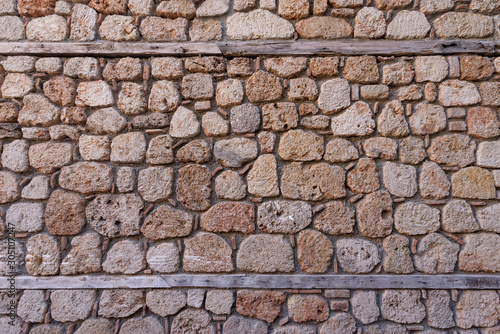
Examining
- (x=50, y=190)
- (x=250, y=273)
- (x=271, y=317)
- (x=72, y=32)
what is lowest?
(x=271, y=317)

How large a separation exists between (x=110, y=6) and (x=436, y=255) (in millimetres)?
2968

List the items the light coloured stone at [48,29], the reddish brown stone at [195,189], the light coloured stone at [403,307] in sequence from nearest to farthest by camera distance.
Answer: the light coloured stone at [403,307]
the reddish brown stone at [195,189]
the light coloured stone at [48,29]

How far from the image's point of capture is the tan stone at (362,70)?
6.39 feet

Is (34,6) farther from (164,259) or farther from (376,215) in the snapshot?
(376,215)

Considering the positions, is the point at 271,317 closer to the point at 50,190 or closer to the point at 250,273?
the point at 250,273

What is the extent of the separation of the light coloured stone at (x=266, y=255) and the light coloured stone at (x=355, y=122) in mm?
885

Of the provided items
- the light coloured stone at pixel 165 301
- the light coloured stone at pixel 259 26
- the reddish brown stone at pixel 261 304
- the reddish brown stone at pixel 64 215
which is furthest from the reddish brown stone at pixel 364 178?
the reddish brown stone at pixel 64 215

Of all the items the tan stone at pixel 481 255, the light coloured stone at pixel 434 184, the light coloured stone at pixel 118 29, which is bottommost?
the tan stone at pixel 481 255

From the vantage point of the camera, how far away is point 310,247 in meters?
1.87

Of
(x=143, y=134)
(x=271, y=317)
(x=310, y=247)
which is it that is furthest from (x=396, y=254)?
(x=143, y=134)

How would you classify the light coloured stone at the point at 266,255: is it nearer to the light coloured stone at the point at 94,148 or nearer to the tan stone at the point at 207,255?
the tan stone at the point at 207,255

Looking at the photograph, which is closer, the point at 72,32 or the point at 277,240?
the point at 277,240

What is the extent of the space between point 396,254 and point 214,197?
133 centimetres

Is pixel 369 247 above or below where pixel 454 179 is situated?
below
